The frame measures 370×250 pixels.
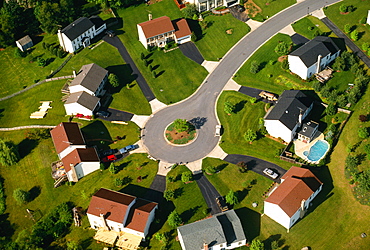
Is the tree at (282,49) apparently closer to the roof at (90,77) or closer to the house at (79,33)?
the roof at (90,77)

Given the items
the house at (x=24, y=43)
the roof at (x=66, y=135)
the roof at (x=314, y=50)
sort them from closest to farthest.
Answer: the roof at (x=66, y=135) < the roof at (x=314, y=50) < the house at (x=24, y=43)

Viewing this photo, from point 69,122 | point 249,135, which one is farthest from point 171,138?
point 69,122

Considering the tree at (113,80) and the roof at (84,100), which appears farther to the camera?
the tree at (113,80)

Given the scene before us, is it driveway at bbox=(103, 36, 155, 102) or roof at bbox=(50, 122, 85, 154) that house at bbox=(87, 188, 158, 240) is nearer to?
roof at bbox=(50, 122, 85, 154)

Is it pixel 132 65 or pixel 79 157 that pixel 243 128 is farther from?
pixel 132 65

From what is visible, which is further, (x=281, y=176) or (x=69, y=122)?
(x=69, y=122)

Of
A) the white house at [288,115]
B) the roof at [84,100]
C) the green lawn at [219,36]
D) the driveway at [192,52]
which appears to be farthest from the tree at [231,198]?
the green lawn at [219,36]

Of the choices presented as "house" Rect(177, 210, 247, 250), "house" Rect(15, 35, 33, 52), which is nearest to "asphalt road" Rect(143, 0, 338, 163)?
"house" Rect(177, 210, 247, 250)

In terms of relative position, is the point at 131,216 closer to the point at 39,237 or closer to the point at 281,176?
the point at 39,237
